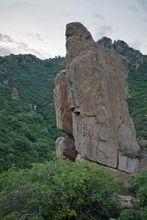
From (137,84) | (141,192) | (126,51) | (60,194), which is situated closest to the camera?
(60,194)

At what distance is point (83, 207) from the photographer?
23719mm

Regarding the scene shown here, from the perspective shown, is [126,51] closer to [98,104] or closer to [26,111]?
[26,111]

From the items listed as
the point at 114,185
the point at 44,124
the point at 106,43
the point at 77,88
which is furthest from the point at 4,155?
the point at 106,43

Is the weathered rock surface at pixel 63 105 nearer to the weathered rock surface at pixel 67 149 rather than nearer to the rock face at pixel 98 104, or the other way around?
the rock face at pixel 98 104

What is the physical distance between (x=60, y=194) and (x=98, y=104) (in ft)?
22.6

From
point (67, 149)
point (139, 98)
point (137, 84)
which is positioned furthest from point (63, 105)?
point (137, 84)

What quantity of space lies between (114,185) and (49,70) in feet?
254

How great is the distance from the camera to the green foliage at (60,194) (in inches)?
891

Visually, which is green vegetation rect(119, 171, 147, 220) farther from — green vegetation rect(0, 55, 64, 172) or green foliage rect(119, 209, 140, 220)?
green vegetation rect(0, 55, 64, 172)

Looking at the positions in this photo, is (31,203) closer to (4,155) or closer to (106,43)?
(4,155)

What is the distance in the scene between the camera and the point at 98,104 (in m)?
28.4

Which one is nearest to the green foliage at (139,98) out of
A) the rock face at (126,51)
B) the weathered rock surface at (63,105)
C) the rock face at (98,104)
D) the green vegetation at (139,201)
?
the rock face at (126,51)

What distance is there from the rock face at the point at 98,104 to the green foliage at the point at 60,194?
142 inches

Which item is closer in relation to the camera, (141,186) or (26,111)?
(141,186)
